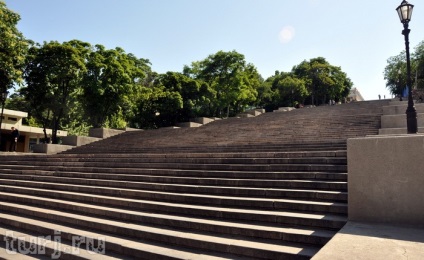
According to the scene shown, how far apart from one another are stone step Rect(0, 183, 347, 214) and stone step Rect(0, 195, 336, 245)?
50 cm

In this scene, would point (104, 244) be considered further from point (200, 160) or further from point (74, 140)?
point (74, 140)

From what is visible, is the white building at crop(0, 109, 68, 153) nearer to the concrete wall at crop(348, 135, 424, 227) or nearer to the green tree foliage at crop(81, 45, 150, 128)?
the green tree foliage at crop(81, 45, 150, 128)

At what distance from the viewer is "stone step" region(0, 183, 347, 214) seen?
Result: 486 centimetres

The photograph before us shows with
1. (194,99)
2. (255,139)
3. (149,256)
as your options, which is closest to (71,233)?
(149,256)

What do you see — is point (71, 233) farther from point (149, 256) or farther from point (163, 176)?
point (163, 176)

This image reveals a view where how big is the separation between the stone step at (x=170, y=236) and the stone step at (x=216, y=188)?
1416mm

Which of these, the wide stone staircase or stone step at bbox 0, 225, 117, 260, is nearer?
the wide stone staircase

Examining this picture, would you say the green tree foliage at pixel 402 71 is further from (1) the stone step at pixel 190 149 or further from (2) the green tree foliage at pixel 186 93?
(1) the stone step at pixel 190 149

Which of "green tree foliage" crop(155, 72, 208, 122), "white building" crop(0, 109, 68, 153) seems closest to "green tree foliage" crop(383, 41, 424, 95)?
"green tree foliage" crop(155, 72, 208, 122)

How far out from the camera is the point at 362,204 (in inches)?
171

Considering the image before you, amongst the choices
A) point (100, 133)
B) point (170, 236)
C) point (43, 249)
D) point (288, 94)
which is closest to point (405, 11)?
point (170, 236)

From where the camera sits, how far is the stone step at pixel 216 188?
5230 mm

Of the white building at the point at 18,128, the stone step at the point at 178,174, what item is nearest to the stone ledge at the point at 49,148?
the stone step at the point at 178,174

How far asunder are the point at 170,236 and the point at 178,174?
3218mm
